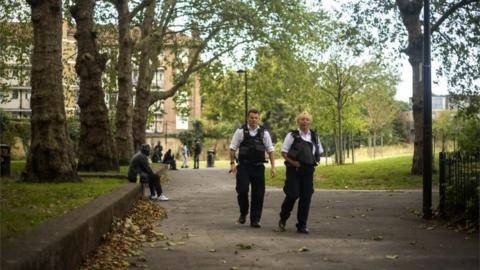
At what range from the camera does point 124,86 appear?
2419cm

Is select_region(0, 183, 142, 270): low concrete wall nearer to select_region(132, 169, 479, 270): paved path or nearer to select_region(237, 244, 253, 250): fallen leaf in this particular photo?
select_region(132, 169, 479, 270): paved path

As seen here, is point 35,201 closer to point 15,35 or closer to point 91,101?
point 91,101

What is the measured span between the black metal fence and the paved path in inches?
16.8

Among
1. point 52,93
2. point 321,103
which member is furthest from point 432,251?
point 321,103

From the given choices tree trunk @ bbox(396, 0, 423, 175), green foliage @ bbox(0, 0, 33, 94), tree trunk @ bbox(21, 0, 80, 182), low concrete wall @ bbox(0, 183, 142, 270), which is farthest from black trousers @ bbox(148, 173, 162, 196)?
green foliage @ bbox(0, 0, 33, 94)

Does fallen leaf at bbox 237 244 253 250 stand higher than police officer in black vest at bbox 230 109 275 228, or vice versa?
police officer in black vest at bbox 230 109 275 228

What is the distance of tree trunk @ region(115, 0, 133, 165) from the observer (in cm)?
2284

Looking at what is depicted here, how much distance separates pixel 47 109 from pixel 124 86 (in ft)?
40.1

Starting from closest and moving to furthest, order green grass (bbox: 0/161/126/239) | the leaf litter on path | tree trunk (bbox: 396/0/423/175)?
green grass (bbox: 0/161/126/239)
the leaf litter on path
tree trunk (bbox: 396/0/423/175)

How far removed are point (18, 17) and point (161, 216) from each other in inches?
897

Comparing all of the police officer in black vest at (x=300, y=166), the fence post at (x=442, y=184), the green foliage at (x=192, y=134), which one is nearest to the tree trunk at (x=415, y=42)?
the fence post at (x=442, y=184)

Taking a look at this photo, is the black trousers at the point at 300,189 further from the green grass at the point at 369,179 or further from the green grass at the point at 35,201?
the green grass at the point at 369,179

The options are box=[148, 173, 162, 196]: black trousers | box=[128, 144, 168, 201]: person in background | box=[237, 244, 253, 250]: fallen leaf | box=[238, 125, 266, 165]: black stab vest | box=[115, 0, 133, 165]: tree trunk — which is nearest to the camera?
box=[237, 244, 253, 250]: fallen leaf

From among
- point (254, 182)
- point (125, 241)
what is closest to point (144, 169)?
point (254, 182)
